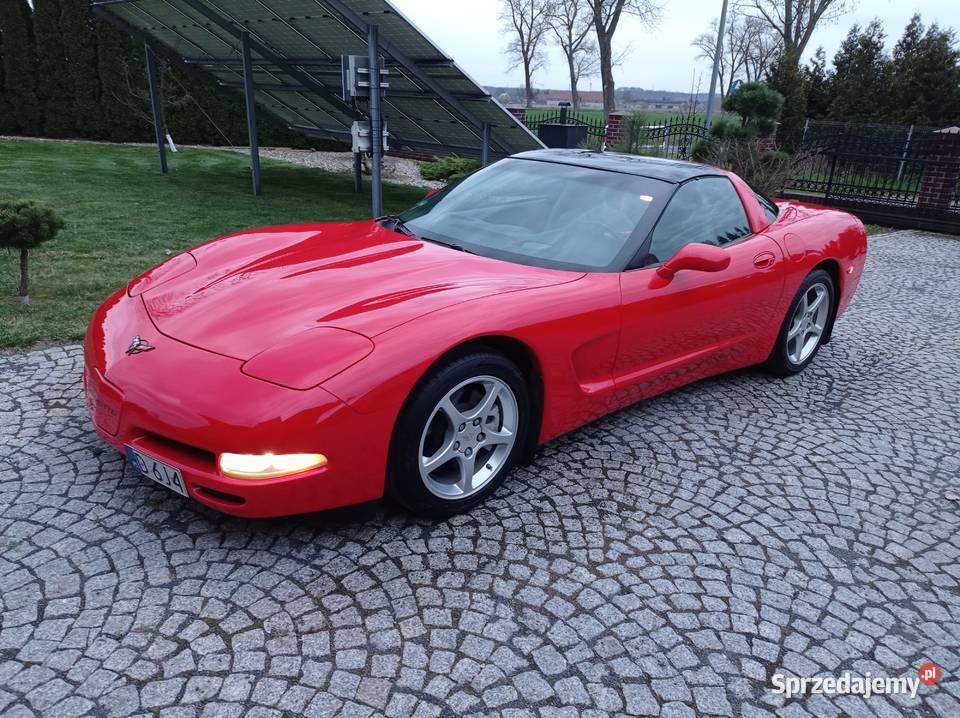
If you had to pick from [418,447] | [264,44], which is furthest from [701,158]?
[418,447]

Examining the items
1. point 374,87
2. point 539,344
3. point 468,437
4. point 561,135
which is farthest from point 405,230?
point 561,135

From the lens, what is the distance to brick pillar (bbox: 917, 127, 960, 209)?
489 inches

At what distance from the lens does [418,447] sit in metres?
2.44

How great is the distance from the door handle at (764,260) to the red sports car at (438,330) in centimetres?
1

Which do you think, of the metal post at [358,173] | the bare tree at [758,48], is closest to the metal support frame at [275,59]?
the metal post at [358,173]

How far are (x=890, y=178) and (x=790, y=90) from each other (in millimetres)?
12088

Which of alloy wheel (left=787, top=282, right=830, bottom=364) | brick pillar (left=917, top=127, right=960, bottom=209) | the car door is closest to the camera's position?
the car door

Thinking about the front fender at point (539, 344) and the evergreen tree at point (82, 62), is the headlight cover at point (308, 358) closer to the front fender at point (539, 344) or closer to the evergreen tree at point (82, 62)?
the front fender at point (539, 344)

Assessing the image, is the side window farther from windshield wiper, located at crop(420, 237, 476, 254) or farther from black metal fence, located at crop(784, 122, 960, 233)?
black metal fence, located at crop(784, 122, 960, 233)

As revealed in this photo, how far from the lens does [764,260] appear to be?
391cm

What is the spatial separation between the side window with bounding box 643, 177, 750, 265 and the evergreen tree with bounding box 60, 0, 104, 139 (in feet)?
60.6

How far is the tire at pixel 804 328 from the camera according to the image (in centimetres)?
436

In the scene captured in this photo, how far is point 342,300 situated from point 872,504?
2.51 meters

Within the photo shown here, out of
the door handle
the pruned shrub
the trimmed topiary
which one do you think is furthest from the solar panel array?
the door handle
